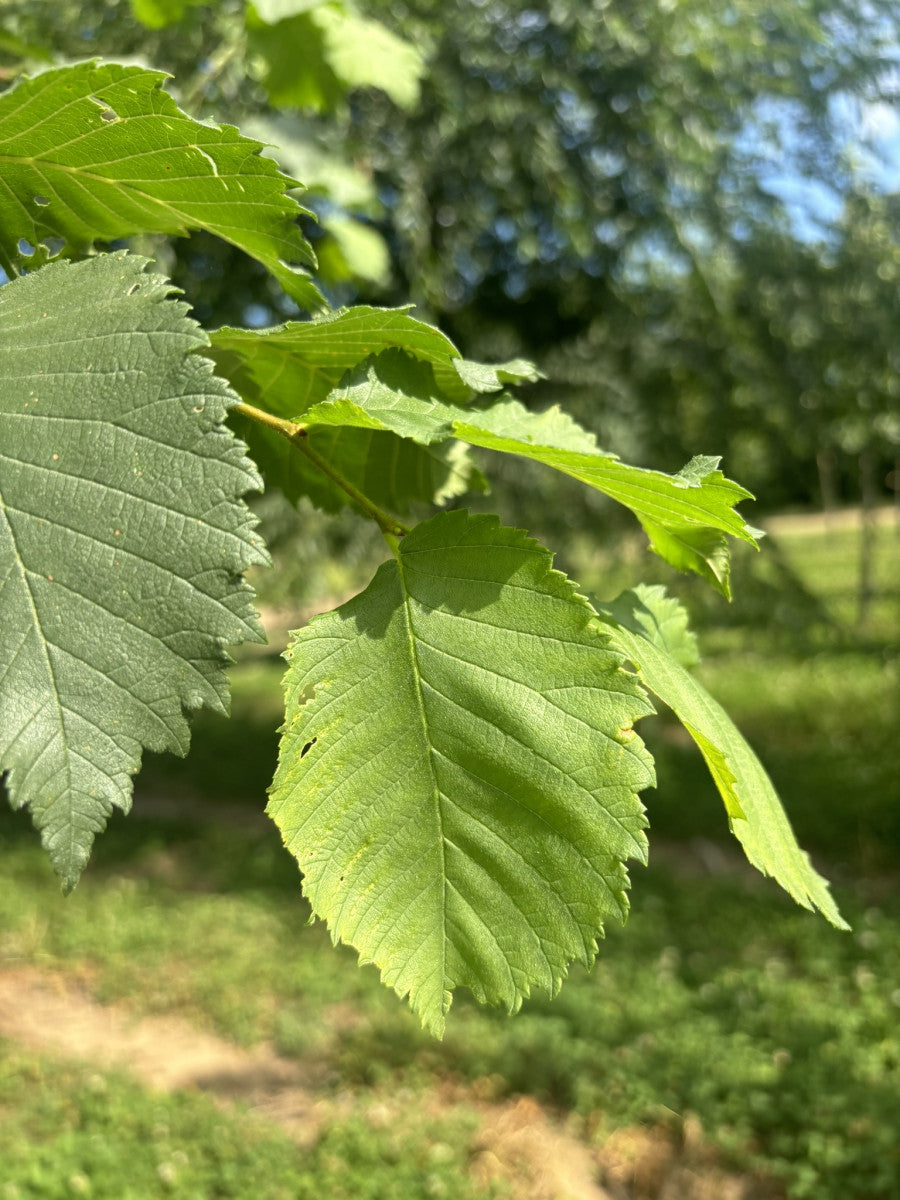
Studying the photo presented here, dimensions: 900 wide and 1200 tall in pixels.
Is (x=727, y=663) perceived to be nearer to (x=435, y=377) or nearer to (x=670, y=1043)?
(x=670, y=1043)

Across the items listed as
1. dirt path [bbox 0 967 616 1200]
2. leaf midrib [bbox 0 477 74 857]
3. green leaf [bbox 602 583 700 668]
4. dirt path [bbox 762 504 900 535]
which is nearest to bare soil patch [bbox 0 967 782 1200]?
dirt path [bbox 0 967 616 1200]

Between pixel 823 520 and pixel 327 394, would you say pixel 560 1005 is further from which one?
pixel 823 520

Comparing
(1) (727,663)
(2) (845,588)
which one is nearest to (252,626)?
(1) (727,663)

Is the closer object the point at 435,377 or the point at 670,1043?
the point at 435,377

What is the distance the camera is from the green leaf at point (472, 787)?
1.47ft

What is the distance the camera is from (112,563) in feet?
1.35

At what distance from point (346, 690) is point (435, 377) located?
0.19 meters

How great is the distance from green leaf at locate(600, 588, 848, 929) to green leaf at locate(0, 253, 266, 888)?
180 mm

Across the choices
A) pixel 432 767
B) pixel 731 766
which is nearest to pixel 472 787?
pixel 432 767

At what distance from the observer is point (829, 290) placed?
5.81m

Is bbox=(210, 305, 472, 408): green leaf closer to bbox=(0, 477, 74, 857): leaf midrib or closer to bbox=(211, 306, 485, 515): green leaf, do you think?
bbox=(211, 306, 485, 515): green leaf

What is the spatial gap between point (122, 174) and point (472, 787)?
13.7 inches

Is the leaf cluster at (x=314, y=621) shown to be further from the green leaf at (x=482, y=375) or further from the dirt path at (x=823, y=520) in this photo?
the dirt path at (x=823, y=520)

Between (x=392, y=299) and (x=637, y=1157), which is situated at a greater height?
(x=392, y=299)
